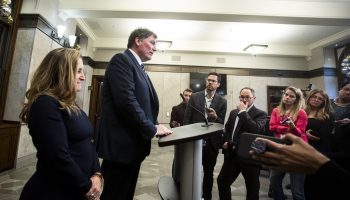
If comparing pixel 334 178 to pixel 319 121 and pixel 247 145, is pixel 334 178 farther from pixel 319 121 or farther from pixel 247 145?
pixel 319 121

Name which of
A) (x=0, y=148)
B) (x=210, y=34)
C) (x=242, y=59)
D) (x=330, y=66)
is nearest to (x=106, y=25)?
(x=210, y=34)

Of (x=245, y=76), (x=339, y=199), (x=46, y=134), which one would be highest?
(x=245, y=76)

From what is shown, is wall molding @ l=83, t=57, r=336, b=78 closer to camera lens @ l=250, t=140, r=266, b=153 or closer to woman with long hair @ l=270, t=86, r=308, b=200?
woman with long hair @ l=270, t=86, r=308, b=200

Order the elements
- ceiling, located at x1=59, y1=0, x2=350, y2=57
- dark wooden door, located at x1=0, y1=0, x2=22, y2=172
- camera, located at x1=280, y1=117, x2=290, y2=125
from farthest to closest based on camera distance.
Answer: ceiling, located at x1=59, y1=0, x2=350, y2=57 < dark wooden door, located at x1=0, y1=0, x2=22, y2=172 < camera, located at x1=280, y1=117, x2=290, y2=125

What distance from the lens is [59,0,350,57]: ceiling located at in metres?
4.52

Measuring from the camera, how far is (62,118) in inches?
39.8

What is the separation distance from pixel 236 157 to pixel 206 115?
69 centimetres

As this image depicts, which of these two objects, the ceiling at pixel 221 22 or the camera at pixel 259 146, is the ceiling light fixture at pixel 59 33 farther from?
the camera at pixel 259 146

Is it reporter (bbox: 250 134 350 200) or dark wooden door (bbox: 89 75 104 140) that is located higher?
dark wooden door (bbox: 89 75 104 140)

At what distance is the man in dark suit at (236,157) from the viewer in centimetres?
209

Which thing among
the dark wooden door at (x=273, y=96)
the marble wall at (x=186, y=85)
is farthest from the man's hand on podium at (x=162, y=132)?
the dark wooden door at (x=273, y=96)

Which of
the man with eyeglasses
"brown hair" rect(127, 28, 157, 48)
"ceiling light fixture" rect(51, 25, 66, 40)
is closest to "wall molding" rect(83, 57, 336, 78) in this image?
"ceiling light fixture" rect(51, 25, 66, 40)

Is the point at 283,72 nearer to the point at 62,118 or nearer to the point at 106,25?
the point at 106,25

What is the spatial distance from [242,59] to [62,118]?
25.5 feet
